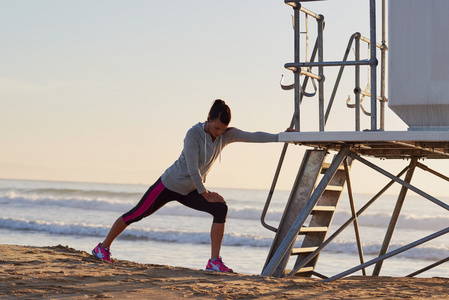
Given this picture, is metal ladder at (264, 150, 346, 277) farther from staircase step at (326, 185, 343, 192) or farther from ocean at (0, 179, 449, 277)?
ocean at (0, 179, 449, 277)

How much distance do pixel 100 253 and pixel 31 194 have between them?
38.8 meters

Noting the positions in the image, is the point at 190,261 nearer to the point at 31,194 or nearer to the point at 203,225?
the point at 203,225

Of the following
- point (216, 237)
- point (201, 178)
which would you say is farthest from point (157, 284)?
point (201, 178)

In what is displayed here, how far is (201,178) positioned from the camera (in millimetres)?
6770

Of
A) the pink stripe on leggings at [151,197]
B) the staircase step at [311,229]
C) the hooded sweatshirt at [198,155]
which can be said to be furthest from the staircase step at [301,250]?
the pink stripe on leggings at [151,197]

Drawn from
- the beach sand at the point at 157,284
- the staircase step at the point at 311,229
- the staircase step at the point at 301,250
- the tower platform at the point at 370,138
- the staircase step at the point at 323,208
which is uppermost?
the tower platform at the point at 370,138

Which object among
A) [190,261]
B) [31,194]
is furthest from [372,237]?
[31,194]

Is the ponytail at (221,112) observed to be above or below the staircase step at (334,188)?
above

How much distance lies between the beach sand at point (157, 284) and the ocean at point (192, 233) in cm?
634

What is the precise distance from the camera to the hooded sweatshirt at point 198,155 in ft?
22.0

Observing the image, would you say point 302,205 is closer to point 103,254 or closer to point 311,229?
point 311,229

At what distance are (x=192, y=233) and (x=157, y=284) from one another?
56.0 feet

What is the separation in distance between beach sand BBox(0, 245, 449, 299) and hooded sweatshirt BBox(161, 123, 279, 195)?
82 centimetres

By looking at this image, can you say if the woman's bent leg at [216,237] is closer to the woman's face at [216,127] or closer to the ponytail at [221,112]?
the woman's face at [216,127]
